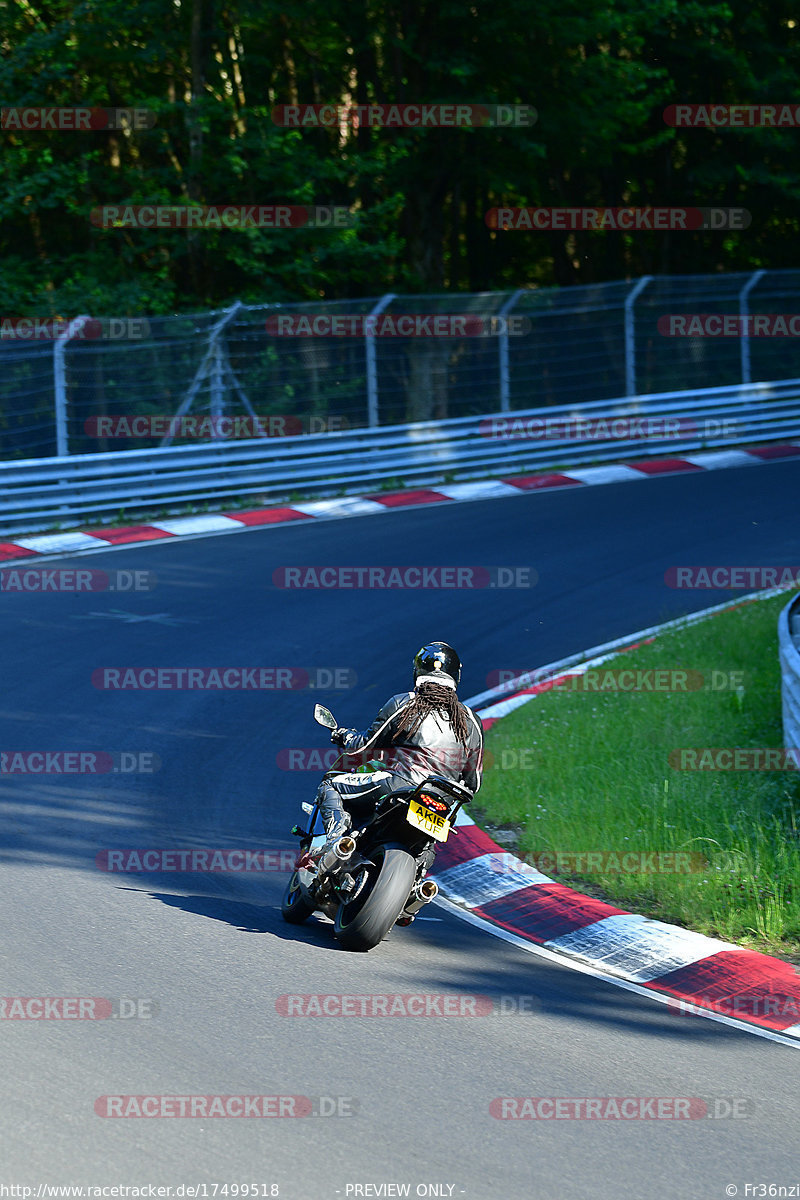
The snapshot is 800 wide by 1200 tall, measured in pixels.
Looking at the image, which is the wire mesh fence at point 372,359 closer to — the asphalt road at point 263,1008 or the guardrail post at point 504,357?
the guardrail post at point 504,357

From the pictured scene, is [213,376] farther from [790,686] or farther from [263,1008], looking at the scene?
[263,1008]

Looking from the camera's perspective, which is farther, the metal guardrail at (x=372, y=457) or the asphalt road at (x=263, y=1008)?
the metal guardrail at (x=372, y=457)

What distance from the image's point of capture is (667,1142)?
474 cm

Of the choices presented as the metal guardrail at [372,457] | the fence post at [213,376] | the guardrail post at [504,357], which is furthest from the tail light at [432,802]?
the guardrail post at [504,357]

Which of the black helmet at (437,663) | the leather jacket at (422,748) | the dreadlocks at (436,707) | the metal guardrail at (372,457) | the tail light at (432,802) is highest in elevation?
the metal guardrail at (372,457)

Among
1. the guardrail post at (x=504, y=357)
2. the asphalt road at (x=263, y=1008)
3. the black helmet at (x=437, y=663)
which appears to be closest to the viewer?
the asphalt road at (x=263, y=1008)

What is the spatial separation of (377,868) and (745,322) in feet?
59.6

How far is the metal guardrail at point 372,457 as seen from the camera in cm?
1653

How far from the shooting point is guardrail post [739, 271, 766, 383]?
2273 centimetres

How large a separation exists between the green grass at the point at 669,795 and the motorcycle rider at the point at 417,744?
1120mm

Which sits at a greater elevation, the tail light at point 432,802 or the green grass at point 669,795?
the tail light at point 432,802

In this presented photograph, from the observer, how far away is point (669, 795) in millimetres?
8266

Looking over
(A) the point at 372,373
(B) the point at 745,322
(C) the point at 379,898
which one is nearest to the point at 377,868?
(C) the point at 379,898

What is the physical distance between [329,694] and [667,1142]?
21.1ft
